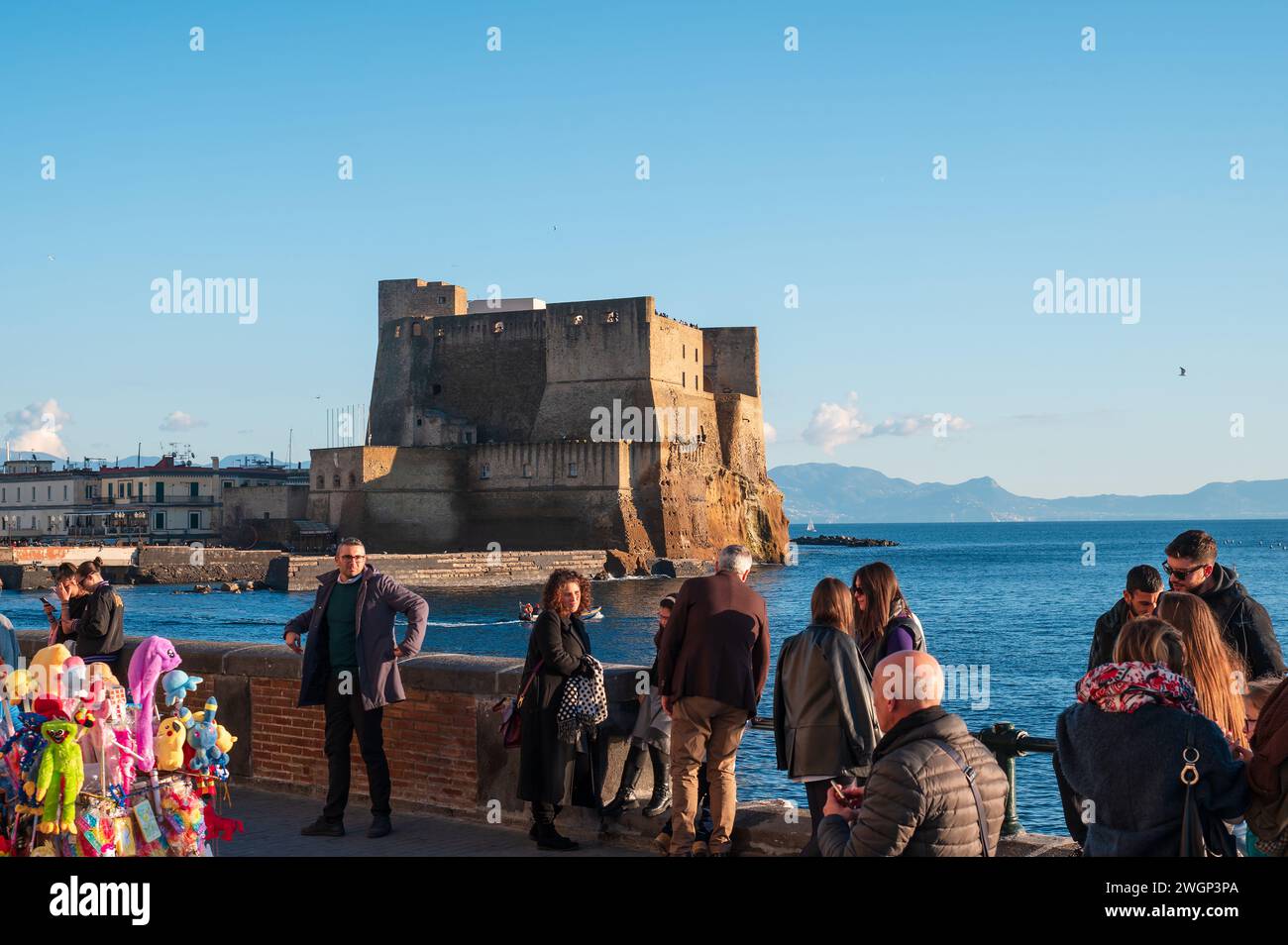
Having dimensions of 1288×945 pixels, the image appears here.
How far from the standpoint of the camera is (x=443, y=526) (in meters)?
64.2

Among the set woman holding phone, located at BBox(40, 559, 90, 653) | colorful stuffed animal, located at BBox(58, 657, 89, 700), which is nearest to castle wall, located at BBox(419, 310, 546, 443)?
woman holding phone, located at BBox(40, 559, 90, 653)

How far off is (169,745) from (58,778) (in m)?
0.46

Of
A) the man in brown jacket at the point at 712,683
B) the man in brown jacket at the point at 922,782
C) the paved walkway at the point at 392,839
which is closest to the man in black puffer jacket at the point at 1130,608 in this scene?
the man in brown jacket at the point at 712,683

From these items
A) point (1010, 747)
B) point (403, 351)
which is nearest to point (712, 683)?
point (1010, 747)

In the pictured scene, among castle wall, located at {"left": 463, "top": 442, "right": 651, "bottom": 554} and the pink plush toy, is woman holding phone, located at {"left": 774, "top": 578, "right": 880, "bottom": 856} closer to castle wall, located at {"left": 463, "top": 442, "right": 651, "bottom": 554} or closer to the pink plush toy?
the pink plush toy

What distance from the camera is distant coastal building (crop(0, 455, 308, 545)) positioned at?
77000mm

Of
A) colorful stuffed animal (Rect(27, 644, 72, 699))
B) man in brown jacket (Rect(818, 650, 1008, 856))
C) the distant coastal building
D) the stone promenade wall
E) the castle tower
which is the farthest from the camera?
the distant coastal building

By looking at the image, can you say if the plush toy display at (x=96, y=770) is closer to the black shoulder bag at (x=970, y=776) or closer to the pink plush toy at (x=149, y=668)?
the pink plush toy at (x=149, y=668)

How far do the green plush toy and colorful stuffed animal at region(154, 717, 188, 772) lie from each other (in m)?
0.39

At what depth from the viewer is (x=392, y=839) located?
6.98m

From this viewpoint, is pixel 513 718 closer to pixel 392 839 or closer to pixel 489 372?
pixel 392 839

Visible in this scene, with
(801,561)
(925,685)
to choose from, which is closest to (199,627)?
(925,685)

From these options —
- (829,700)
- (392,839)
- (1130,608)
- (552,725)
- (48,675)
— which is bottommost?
(392,839)

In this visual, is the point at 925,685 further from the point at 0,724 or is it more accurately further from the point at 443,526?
the point at 443,526
